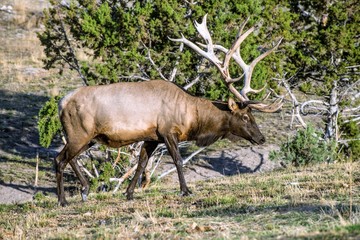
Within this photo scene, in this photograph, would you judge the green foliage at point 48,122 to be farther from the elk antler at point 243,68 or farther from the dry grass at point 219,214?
the elk antler at point 243,68

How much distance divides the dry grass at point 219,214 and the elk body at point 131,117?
3.24 feet

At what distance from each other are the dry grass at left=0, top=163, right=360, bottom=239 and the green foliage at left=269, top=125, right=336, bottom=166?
6.20 m

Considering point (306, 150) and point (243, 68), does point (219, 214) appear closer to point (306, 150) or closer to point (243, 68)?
point (243, 68)

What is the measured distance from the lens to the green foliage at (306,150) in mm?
18650

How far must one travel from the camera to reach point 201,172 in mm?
23375

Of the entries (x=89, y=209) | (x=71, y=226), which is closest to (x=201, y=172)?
(x=89, y=209)

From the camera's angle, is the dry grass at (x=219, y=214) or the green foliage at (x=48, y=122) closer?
the dry grass at (x=219, y=214)

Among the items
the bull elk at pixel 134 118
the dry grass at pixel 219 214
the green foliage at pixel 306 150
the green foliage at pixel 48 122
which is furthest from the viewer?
the green foliage at pixel 48 122

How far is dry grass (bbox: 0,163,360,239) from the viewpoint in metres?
6.97

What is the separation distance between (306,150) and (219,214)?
36.3 ft

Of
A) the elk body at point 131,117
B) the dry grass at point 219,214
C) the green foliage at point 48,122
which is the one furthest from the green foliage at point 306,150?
the elk body at point 131,117

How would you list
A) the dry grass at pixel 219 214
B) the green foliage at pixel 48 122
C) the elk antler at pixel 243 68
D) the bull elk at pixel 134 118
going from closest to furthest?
the dry grass at pixel 219 214 < the bull elk at pixel 134 118 < the elk antler at pixel 243 68 < the green foliage at pixel 48 122

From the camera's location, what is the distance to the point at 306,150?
19125 mm

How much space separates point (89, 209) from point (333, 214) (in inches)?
164
